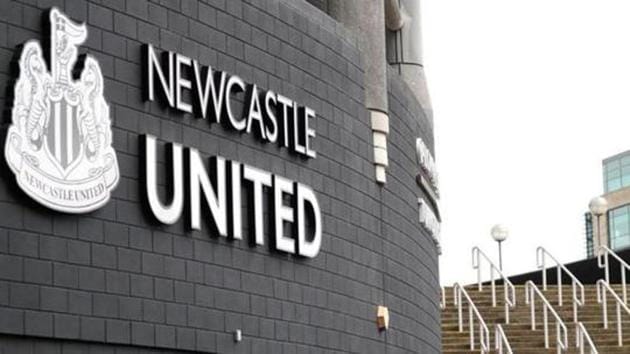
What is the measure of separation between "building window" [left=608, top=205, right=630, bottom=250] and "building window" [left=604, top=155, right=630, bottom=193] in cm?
162

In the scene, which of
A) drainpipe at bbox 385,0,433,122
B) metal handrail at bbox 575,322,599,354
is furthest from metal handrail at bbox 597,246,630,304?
drainpipe at bbox 385,0,433,122

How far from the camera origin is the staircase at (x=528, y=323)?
3212 cm

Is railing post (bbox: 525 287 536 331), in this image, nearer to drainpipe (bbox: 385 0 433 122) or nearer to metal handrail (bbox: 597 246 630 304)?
metal handrail (bbox: 597 246 630 304)

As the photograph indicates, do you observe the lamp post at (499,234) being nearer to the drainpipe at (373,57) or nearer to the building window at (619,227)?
the drainpipe at (373,57)

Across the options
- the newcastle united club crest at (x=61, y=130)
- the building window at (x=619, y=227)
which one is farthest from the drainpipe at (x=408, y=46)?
the building window at (x=619, y=227)

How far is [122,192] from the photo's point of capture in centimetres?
1781

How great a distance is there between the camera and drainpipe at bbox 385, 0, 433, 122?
2861cm

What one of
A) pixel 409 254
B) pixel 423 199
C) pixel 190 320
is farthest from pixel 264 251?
pixel 423 199

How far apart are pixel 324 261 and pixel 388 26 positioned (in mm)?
7483

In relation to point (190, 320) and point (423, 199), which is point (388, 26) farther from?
point (190, 320)

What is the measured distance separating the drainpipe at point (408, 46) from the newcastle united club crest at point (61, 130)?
11.2 m

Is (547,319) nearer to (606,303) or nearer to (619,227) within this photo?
(606,303)

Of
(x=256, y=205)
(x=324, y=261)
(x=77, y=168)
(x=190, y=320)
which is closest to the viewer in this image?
(x=77, y=168)

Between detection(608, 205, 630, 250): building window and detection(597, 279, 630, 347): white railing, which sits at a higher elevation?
detection(608, 205, 630, 250): building window
